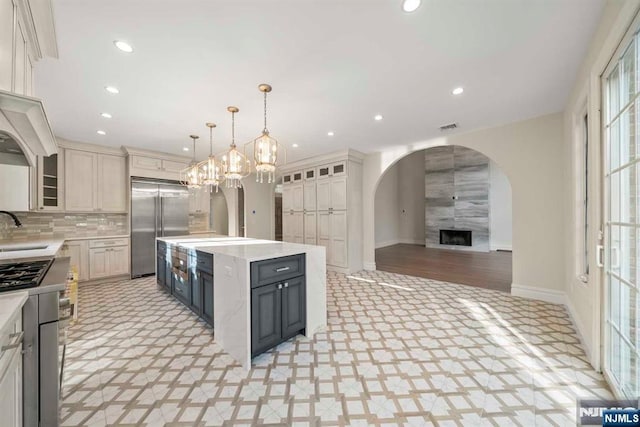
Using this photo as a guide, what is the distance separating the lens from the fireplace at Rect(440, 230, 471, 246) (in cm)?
826

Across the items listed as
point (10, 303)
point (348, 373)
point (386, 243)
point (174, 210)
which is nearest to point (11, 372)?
point (10, 303)

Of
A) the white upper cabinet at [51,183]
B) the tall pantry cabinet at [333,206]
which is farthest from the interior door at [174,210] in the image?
the tall pantry cabinet at [333,206]

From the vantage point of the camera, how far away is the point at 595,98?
1.87 metres

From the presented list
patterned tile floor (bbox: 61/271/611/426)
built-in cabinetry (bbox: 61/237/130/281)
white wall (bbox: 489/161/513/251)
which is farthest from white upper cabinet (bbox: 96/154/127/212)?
white wall (bbox: 489/161/513/251)

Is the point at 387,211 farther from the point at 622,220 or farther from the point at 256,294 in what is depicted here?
the point at 256,294

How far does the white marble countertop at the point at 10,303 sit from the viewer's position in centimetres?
84

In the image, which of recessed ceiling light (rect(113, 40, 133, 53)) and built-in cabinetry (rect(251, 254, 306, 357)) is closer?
recessed ceiling light (rect(113, 40, 133, 53))

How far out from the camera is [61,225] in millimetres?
4371

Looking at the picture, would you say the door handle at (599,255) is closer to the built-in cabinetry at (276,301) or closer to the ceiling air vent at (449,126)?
the built-in cabinetry at (276,301)

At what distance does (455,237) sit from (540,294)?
5.36 m

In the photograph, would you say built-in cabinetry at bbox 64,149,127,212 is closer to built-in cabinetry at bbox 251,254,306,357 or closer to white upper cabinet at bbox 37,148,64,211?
white upper cabinet at bbox 37,148,64,211

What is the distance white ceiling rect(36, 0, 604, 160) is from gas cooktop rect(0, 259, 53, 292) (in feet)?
5.46

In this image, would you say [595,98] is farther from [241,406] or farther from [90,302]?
[90,302]

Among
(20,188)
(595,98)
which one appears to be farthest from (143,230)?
(595,98)
